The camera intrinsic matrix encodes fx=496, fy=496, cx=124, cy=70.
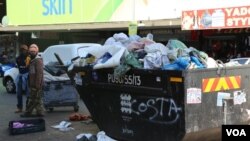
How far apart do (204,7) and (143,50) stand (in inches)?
508

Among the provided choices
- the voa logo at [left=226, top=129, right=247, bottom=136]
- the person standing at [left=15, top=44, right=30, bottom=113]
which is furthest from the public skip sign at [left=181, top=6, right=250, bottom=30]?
the voa logo at [left=226, top=129, right=247, bottom=136]

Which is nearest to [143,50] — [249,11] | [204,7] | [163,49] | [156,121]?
[163,49]

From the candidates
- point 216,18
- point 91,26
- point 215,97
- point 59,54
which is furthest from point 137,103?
point 91,26

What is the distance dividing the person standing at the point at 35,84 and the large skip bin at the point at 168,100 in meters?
3.60

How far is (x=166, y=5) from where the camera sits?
21.1m

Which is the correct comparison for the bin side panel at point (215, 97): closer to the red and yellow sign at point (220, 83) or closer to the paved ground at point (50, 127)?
the red and yellow sign at point (220, 83)

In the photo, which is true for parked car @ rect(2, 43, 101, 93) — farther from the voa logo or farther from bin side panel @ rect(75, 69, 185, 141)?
the voa logo

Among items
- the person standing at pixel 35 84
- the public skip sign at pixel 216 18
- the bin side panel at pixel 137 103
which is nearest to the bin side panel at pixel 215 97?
the bin side panel at pixel 137 103

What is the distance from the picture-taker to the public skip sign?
18141mm

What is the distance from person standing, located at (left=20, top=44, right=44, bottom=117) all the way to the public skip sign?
30.6 ft

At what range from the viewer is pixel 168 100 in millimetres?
6641

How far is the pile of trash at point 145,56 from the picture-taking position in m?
6.78

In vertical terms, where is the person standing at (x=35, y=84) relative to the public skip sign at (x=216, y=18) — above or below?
below

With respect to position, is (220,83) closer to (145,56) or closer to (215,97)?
(215,97)
